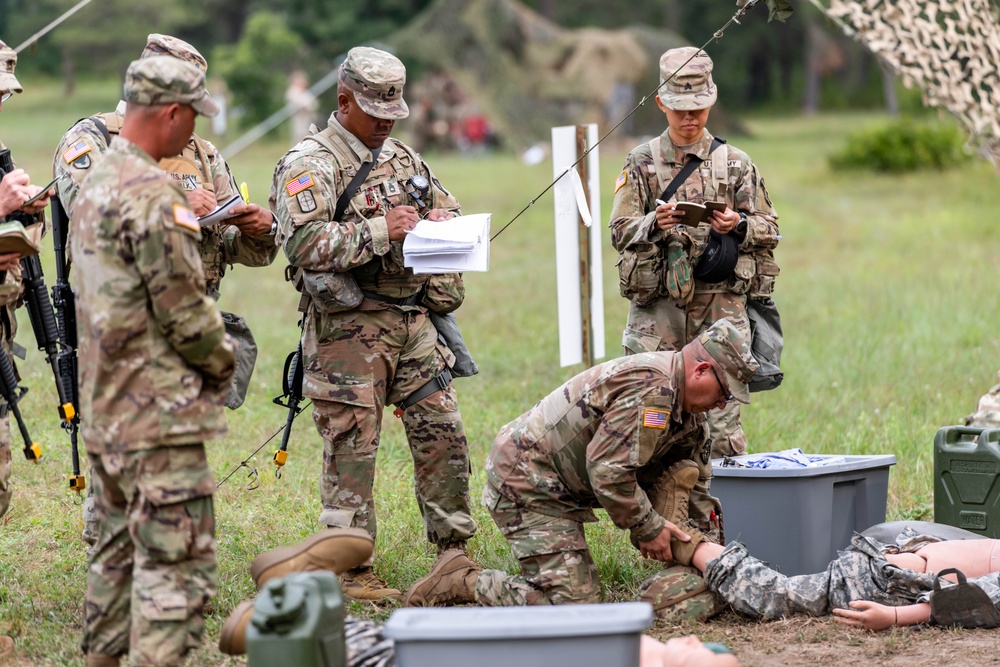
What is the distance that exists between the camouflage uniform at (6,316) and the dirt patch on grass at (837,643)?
8.94 ft

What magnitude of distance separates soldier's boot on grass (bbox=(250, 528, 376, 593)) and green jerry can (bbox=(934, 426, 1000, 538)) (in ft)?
9.49

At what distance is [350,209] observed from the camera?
570cm

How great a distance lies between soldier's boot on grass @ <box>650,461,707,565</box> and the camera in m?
5.54

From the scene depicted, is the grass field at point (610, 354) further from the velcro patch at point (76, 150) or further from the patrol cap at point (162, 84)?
the patrol cap at point (162, 84)

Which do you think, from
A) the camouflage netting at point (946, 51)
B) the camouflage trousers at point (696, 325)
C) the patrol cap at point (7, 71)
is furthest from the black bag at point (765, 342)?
the camouflage netting at point (946, 51)

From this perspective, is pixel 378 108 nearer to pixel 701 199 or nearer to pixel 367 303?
pixel 367 303

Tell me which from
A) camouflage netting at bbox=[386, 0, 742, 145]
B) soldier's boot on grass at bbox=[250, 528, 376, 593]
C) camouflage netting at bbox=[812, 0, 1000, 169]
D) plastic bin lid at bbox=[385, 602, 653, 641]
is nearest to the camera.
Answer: plastic bin lid at bbox=[385, 602, 653, 641]

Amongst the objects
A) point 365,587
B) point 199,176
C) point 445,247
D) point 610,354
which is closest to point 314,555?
point 365,587

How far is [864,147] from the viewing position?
81.7 ft

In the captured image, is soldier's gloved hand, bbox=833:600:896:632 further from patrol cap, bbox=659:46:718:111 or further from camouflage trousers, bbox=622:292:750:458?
patrol cap, bbox=659:46:718:111

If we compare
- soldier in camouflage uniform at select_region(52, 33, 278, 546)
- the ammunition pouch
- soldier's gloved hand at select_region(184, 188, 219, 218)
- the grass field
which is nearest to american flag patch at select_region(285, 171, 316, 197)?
soldier in camouflage uniform at select_region(52, 33, 278, 546)

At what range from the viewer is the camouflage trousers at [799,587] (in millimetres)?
5316

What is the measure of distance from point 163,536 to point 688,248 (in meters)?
3.34

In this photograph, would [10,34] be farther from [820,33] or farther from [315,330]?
[315,330]
